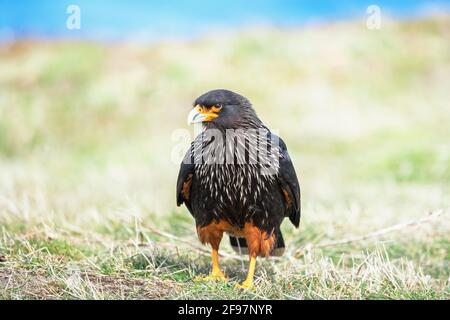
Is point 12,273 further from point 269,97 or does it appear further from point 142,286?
point 269,97

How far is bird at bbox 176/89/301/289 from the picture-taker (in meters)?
4.30

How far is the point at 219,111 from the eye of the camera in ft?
14.4

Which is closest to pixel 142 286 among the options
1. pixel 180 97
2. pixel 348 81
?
pixel 180 97

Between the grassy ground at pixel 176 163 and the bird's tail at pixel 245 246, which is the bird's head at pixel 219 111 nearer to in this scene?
the bird's tail at pixel 245 246

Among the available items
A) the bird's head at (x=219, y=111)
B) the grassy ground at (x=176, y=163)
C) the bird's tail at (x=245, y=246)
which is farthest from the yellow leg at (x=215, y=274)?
the bird's head at (x=219, y=111)

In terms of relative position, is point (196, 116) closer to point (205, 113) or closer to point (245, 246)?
point (205, 113)

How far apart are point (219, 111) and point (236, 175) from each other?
45 centimetres

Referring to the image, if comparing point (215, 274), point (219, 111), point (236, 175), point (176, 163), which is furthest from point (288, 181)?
point (176, 163)

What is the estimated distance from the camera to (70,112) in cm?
1438

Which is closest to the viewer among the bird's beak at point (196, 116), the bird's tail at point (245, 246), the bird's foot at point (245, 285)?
the bird's foot at point (245, 285)

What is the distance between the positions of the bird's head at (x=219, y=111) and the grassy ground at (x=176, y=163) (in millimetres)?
1018

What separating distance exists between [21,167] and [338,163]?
18.1 feet

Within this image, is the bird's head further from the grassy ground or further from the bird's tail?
the grassy ground

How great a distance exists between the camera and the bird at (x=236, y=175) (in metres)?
4.30
